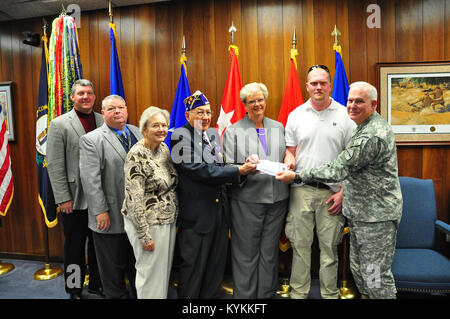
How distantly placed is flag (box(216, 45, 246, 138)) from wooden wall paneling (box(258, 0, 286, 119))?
0.29 m

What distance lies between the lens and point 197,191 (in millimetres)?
1937

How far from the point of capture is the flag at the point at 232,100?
2637 millimetres

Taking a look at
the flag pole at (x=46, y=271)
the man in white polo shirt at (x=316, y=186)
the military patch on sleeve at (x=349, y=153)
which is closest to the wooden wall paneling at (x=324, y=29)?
the man in white polo shirt at (x=316, y=186)

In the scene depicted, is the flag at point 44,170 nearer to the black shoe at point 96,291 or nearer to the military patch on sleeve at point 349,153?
the black shoe at point 96,291

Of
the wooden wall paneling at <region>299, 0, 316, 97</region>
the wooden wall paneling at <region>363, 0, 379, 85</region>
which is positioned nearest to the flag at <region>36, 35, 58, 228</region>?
the wooden wall paneling at <region>299, 0, 316, 97</region>

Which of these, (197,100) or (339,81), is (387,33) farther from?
(197,100)

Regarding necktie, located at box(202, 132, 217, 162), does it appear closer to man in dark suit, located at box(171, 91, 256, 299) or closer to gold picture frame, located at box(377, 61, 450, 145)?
man in dark suit, located at box(171, 91, 256, 299)

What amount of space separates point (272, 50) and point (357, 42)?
0.75 metres

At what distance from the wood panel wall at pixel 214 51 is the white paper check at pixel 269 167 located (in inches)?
36.8

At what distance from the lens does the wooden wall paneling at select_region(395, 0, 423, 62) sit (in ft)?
8.45

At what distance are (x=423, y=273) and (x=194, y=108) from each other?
6.08ft

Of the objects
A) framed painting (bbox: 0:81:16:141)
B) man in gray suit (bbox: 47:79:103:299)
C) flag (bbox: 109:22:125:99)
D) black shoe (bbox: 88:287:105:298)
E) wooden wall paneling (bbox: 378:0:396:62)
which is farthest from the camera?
framed painting (bbox: 0:81:16:141)

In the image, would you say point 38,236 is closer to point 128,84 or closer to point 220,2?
point 128,84

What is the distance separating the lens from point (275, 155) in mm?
2129
